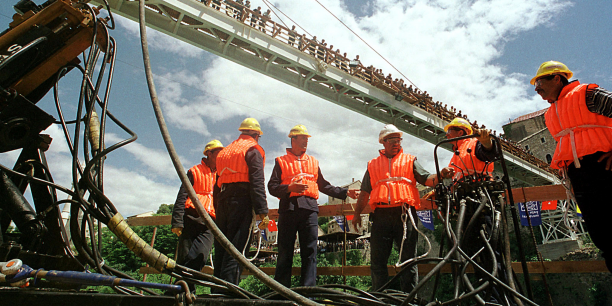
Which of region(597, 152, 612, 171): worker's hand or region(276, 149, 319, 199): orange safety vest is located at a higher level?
region(276, 149, 319, 199): orange safety vest

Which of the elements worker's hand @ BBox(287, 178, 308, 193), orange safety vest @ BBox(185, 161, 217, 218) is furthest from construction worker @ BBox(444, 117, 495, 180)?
orange safety vest @ BBox(185, 161, 217, 218)

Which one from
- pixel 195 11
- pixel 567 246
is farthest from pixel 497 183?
pixel 567 246

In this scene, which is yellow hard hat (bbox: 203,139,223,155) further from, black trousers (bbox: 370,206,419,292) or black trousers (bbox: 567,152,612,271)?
black trousers (bbox: 567,152,612,271)

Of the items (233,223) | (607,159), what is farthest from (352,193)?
(607,159)

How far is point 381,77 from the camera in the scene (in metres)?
13.7

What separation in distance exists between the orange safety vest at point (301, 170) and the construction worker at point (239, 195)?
298mm

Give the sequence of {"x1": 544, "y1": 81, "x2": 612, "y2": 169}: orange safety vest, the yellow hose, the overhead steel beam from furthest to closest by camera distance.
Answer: the overhead steel beam < {"x1": 544, "y1": 81, "x2": 612, "y2": 169}: orange safety vest < the yellow hose

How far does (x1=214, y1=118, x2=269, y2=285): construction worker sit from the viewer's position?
3.24 meters

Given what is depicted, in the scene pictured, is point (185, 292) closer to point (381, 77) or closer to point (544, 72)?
point (544, 72)

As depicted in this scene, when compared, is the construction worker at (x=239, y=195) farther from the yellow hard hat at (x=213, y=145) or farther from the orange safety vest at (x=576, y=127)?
the orange safety vest at (x=576, y=127)

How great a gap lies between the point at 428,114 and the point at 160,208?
47.9 metres

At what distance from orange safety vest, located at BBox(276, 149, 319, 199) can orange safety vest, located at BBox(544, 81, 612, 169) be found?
2301 millimetres

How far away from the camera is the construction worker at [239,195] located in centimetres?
324

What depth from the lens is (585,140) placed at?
246 cm
